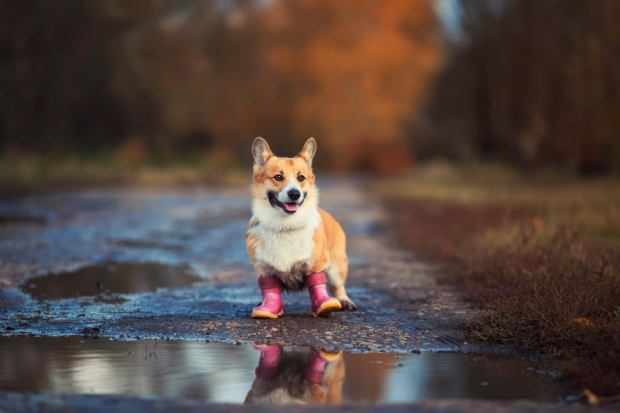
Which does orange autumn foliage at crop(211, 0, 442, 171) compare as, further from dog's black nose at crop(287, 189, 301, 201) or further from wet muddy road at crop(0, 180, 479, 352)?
dog's black nose at crop(287, 189, 301, 201)

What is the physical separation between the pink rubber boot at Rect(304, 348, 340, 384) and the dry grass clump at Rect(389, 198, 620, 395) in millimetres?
1172

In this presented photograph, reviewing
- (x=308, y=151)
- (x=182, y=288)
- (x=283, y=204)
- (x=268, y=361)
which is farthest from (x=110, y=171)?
(x=268, y=361)

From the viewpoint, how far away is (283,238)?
6785 millimetres

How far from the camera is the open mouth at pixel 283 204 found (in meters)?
6.64

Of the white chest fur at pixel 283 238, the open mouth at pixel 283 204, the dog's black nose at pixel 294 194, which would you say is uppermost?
the dog's black nose at pixel 294 194

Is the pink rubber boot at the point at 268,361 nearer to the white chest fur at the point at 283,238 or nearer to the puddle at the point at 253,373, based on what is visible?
the puddle at the point at 253,373

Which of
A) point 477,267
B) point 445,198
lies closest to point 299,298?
point 477,267

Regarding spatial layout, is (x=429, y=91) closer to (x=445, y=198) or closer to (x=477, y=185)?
(x=477, y=185)

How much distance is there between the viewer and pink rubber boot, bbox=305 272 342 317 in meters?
6.78

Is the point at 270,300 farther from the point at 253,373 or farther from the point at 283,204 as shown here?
the point at 253,373

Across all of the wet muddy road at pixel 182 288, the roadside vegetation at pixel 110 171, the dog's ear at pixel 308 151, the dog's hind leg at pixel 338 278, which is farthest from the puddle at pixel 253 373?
the roadside vegetation at pixel 110 171

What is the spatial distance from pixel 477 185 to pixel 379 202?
4.51 metres

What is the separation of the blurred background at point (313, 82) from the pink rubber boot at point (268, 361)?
53.1 ft

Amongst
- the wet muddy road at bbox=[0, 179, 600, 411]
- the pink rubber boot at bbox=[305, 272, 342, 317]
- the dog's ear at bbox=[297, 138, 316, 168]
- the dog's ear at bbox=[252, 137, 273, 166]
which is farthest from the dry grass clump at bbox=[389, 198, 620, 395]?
the dog's ear at bbox=[252, 137, 273, 166]
